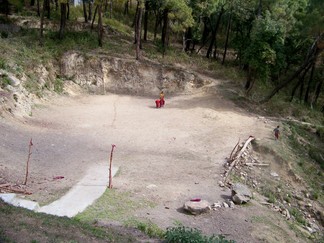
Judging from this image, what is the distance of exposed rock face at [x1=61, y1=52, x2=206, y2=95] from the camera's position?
30.5 meters

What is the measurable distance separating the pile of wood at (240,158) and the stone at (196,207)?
11.8 ft

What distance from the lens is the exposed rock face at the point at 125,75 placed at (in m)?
30.5

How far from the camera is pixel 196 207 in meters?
13.5

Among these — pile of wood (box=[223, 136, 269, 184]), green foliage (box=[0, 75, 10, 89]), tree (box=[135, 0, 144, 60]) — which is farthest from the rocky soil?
tree (box=[135, 0, 144, 60])

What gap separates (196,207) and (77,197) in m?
4.30

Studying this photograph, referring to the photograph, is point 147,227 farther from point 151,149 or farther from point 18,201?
point 151,149

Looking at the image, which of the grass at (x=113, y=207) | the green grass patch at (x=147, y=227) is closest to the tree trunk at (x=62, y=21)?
the grass at (x=113, y=207)

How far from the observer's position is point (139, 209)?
1323 cm

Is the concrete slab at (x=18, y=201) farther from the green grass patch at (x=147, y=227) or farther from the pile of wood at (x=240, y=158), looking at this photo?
the pile of wood at (x=240, y=158)

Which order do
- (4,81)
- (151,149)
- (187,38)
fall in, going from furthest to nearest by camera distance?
1. (187,38)
2. (4,81)
3. (151,149)

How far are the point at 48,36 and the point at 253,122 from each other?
60.4 ft

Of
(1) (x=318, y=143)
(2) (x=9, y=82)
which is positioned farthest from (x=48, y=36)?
(1) (x=318, y=143)

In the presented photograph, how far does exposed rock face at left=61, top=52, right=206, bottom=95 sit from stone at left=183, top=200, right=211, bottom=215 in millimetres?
18438

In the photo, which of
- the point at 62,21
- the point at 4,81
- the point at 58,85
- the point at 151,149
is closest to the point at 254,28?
the point at 151,149
